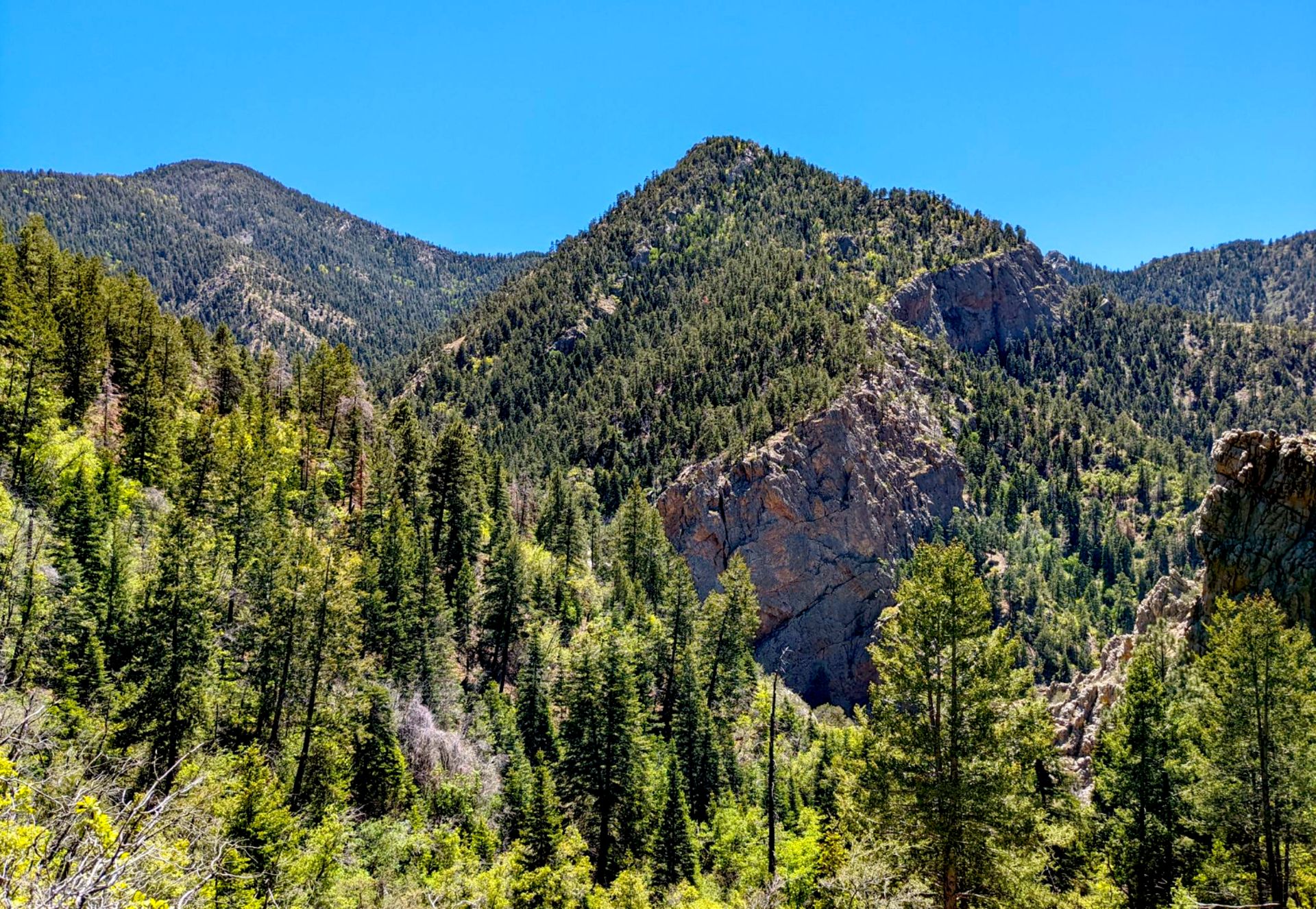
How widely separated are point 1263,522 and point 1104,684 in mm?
13248

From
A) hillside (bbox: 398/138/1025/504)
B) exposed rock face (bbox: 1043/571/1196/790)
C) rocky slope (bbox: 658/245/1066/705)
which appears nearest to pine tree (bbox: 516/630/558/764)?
exposed rock face (bbox: 1043/571/1196/790)

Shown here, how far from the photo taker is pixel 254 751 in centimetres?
2353

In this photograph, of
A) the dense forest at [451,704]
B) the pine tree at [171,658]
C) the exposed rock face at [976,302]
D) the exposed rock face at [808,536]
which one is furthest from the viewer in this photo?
the exposed rock face at [976,302]

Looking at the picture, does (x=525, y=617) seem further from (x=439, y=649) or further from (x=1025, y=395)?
(x=1025, y=395)

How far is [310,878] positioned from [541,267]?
18969 centimetres

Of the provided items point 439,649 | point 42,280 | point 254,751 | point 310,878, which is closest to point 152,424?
point 42,280

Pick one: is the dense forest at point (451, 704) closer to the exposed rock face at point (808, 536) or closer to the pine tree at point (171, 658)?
the pine tree at point (171, 658)

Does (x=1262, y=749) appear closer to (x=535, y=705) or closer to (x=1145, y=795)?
(x=1145, y=795)

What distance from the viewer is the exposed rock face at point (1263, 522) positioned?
3803cm

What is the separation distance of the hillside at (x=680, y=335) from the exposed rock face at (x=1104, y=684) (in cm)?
5521

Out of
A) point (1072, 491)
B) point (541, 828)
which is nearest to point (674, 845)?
point (541, 828)

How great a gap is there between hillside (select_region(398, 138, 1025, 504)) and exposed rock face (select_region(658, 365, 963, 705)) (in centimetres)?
498

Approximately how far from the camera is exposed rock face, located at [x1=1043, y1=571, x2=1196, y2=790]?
141ft

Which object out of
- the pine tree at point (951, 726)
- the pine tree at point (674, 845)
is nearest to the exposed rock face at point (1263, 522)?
the pine tree at point (951, 726)
